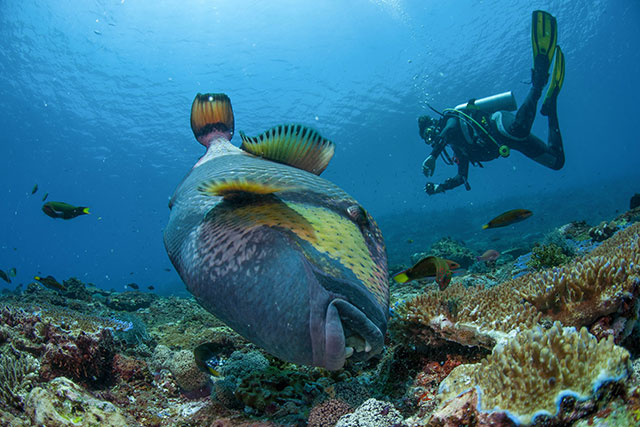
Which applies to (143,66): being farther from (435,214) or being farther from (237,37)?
(435,214)

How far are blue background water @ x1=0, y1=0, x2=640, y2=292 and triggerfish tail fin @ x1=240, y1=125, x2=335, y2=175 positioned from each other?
63.3 ft

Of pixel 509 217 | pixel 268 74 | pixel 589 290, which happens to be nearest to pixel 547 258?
pixel 509 217

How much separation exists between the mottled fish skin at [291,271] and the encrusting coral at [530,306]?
1.31 metres

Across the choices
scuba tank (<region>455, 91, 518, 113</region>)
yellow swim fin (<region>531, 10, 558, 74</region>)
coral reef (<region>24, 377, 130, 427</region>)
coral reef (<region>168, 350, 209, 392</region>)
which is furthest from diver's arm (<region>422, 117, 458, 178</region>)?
coral reef (<region>24, 377, 130, 427</region>)

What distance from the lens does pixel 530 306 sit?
240cm

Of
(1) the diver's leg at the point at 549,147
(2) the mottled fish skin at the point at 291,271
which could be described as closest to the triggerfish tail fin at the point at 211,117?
(2) the mottled fish skin at the point at 291,271

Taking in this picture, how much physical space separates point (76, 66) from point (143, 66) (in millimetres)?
5689

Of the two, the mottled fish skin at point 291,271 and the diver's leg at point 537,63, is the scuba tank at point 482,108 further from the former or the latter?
the mottled fish skin at point 291,271

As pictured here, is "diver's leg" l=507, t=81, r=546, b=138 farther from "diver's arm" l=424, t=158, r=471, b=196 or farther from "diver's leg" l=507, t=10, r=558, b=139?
"diver's arm" l=424, t=158, r=471, b=196

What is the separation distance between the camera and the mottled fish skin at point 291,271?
104cm

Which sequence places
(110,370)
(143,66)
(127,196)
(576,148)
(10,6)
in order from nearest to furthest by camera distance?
(110,370) → (10,6) → (143,66) → (127,196) → (576,148)

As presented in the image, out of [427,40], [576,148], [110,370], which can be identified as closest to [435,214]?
[427,40]

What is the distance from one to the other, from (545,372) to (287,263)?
4.31 feet

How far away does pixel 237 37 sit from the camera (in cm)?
3303
